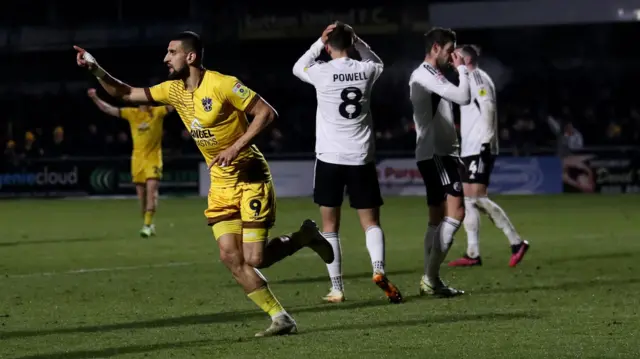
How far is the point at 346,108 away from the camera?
1009 cm

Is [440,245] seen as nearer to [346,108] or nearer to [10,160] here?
[346,108]

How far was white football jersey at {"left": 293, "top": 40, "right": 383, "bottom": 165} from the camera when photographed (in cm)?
1007

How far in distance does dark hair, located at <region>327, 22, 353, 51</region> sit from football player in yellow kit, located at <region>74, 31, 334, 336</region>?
1.60 meters

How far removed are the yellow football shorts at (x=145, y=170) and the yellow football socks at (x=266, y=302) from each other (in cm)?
1135

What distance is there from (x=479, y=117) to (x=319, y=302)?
394 cm

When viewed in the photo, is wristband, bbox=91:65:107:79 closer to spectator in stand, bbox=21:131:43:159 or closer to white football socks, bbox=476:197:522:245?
white football socks, bbox=476:197:522:245

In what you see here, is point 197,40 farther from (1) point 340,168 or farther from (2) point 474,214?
(2) point 474,214

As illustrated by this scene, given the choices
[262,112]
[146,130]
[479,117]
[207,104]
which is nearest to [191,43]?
[207,104]

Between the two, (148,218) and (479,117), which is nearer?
(479,117)

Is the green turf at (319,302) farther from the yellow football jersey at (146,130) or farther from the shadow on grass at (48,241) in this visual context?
the yellow football jersey at (146,130)

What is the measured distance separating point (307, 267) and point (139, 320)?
179 inches

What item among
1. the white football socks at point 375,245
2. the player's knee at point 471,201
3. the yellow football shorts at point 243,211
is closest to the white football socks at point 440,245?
the white football socks at point 375,245

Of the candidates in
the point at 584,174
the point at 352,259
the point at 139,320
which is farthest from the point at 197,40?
the point at 584,174

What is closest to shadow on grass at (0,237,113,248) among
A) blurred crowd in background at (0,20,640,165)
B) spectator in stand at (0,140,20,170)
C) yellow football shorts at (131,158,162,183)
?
yellow football shorts at (131,158,162,183)
